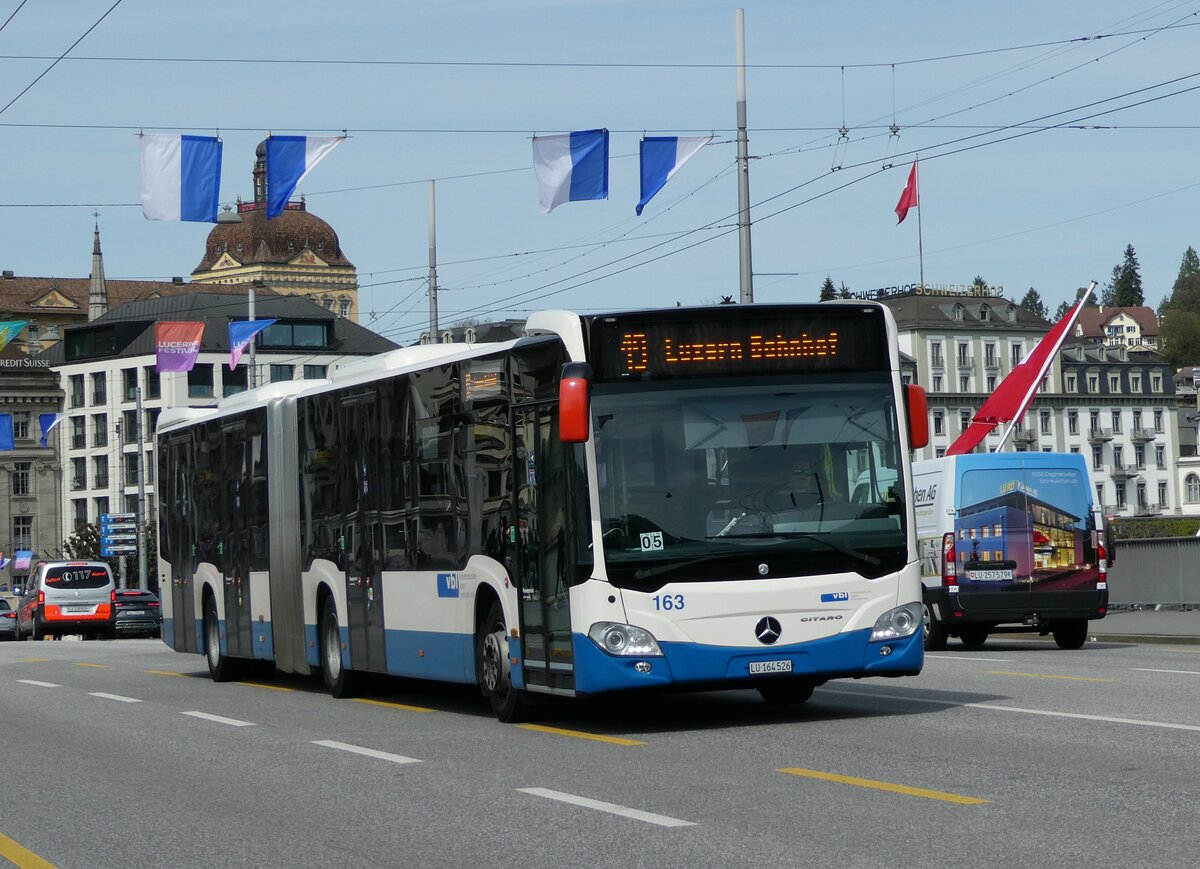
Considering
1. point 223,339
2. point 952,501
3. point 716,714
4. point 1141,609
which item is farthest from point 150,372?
point 716,714

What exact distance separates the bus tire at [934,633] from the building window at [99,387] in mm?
104053

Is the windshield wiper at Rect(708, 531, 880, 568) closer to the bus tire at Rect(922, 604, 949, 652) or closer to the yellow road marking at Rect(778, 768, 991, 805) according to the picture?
the yellow road marking at Rect(778, 768, 991, 805)

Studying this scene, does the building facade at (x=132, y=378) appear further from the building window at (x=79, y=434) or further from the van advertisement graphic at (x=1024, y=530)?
the van advertisement graphic at (x=1024, y=530)

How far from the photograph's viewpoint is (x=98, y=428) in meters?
124

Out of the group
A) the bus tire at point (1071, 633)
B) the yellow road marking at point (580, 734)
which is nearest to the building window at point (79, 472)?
the bus tire at point (1071, 633)

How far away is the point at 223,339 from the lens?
123 metres

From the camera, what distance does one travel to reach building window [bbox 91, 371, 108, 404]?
124 meters

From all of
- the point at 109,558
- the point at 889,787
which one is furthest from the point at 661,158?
the point at 109,558

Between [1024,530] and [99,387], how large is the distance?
106626mm

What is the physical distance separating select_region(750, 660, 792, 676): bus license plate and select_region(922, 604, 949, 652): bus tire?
37.9ft

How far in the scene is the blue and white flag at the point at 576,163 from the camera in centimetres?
2792

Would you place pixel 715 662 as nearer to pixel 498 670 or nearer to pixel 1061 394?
pixel 498 670

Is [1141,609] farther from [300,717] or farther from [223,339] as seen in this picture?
[223,339]

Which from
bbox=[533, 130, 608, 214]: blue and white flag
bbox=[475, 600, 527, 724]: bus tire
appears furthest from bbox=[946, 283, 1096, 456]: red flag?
bbox=[475, 600, 527, 724]: bus tire
